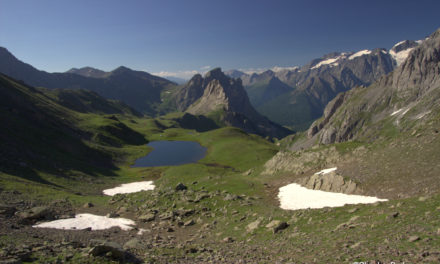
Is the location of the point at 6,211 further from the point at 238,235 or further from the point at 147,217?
the point at 238,235

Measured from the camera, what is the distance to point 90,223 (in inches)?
1416

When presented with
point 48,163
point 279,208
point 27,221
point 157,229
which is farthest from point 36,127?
point 279,208

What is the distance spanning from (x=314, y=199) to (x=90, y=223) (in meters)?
32.1

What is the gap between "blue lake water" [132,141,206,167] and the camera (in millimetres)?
141325

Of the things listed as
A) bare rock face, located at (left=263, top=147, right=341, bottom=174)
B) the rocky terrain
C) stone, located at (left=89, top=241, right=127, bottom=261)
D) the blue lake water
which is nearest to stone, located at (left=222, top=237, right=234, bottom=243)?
the rocky terrain

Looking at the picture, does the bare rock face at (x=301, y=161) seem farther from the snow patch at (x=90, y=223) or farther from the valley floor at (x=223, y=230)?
the snow patch at (x=90, y=223)

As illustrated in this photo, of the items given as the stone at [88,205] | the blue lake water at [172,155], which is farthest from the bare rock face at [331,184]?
the blue lake water at [172,155]

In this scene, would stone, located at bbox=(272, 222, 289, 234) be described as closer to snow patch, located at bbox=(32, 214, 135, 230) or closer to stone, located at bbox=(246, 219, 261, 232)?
stone, located at bbox=(246, 219, 261, 232)

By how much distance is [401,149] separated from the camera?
40.1 meters

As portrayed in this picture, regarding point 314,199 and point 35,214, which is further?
point 314,199

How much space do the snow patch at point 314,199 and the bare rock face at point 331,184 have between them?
105cm

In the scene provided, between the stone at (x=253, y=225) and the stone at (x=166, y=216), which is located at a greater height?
the stone at (x=253, y=225)

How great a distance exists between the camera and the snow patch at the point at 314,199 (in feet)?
108

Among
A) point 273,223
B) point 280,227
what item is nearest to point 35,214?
point 273,223
